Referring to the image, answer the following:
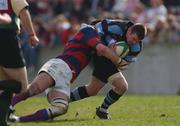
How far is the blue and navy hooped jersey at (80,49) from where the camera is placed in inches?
456

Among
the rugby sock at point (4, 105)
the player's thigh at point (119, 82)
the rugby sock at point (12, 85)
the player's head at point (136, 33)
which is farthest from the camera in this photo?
the player's thigh at point (119, 82)

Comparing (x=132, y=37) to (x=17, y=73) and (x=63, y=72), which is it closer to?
(x=63, y=72)

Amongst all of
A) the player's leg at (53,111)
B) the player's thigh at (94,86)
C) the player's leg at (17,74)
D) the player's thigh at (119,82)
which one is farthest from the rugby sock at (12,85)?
the player's thigh at (94,86)

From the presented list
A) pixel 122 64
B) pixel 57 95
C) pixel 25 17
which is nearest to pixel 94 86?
pixel 122 64

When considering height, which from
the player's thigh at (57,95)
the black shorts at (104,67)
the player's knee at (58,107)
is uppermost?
the black shorts at (104,67)

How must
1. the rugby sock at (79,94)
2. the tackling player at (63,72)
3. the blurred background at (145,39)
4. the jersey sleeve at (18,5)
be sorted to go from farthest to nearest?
the blurred background at (145,39)
the rugby sock at (79,94)
the tackling player at (63,72)
the jersey sleeve at (18,5)

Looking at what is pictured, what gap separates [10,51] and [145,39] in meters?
12.0

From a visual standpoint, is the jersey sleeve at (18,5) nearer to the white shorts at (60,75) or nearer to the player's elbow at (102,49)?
the white shorts at (60,75)

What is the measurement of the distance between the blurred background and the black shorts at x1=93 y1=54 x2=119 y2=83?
865 centimetres

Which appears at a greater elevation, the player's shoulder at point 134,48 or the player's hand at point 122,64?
the player's shoulder at point 134,48

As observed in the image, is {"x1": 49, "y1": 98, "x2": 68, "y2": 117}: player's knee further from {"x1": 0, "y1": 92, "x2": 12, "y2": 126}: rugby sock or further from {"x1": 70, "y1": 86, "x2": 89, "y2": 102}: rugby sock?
{"x1": 0, "y1": 92, "x2": 12, "y2": 126}: rugby sock

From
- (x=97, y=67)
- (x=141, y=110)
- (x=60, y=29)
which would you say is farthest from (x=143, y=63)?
(x=97, y=67)

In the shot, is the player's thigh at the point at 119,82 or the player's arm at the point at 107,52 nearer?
the player's arm at the point at 107,52

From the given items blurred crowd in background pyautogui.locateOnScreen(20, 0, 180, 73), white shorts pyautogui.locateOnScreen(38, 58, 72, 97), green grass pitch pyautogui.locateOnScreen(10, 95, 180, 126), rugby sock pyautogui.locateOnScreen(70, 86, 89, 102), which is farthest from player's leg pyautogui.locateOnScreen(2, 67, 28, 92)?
blurred crowd in background pyautogui.locateOnScreen(20, 0, 180, 73)
